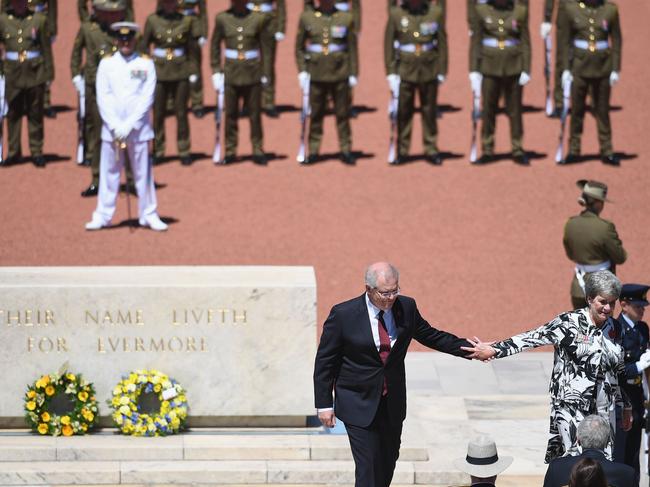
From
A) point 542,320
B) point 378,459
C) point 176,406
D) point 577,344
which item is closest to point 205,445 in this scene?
point 176,406

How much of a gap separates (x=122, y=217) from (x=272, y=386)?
20.3 feet

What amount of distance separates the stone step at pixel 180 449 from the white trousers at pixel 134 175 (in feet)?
18.4

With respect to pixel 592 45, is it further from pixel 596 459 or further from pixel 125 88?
pixel 596 459

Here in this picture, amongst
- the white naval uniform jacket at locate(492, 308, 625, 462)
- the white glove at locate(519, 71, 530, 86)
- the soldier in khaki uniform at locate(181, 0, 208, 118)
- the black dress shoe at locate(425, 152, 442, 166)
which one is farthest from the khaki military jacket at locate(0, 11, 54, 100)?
the white naval uniform jacket at locate(492, 308, 625, 462)

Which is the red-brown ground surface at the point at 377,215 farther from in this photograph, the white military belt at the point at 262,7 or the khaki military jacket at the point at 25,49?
the white military belt at the point at 262,7

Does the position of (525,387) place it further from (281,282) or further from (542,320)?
(281,282)

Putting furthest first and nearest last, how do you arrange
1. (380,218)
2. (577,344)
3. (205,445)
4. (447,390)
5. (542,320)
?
1. (380,218)
2. (542,320)
3. (447,390)
4. (205,445)
5. (577,344)

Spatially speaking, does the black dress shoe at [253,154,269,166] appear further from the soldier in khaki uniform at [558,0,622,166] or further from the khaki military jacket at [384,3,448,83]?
the soldier in khaki uniform at [558,0,622,166]

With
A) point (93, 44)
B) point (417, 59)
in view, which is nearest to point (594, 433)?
point (93, 44)

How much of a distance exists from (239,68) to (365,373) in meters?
9.91

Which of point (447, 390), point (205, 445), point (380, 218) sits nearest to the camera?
point (205, 445)

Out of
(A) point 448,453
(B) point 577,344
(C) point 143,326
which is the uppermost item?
(B) point 577,344

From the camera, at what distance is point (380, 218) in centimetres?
1526

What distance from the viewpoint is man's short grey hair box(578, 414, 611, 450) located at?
6770mm
